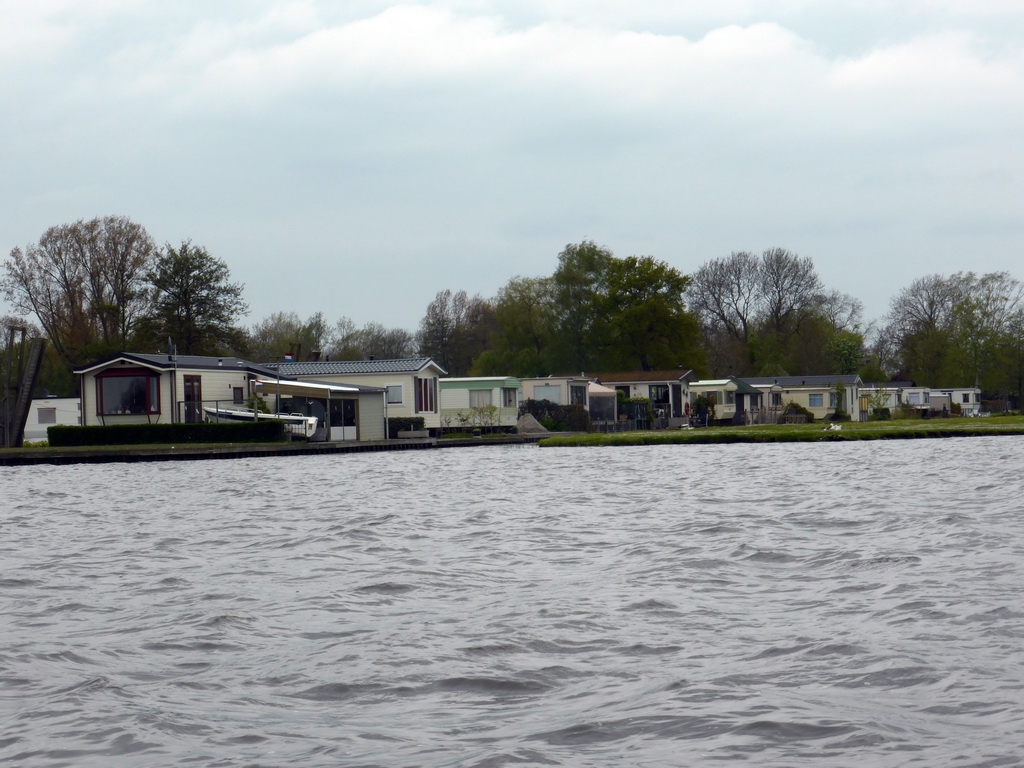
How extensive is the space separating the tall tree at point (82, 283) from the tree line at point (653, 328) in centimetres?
45

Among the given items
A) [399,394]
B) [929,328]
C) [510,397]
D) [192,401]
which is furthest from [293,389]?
[929,328]

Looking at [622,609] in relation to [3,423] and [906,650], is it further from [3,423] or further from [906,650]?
[3,423]

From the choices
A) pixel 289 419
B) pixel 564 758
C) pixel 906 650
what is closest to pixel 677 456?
pixel 289 419

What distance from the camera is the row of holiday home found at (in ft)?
130

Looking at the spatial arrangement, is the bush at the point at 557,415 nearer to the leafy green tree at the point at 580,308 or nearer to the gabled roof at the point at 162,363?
the gabled roof at the point at 162,363

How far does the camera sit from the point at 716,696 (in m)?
5.64

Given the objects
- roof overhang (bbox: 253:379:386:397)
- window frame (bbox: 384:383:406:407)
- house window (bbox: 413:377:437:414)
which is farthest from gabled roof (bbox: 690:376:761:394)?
roof overhang (bbox: 253:379:386:397)

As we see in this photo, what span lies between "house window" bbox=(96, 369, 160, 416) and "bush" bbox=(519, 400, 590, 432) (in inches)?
733

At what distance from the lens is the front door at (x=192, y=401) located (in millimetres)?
39469

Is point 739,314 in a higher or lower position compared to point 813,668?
higher

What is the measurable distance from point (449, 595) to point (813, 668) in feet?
11.1

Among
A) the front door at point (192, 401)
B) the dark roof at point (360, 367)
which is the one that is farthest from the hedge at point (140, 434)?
the dark roof at point (360, 367)

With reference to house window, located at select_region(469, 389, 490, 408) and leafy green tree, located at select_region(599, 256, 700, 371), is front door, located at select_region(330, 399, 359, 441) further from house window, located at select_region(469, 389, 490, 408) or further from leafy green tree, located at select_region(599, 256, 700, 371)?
leafy green tree, located at select_region(599, 256, 700, 371)

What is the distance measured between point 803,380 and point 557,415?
2475 centimetres
